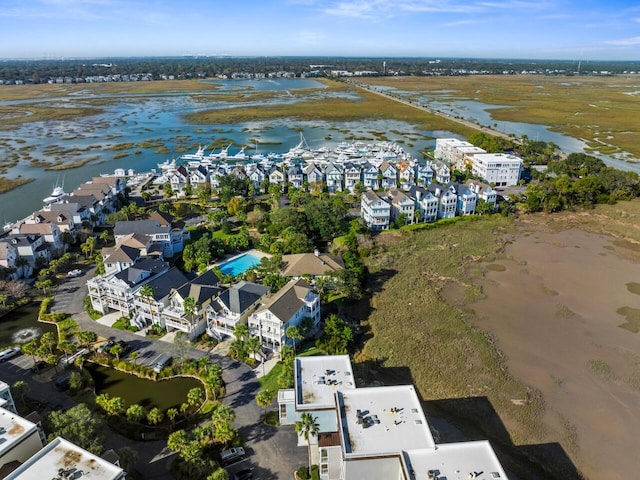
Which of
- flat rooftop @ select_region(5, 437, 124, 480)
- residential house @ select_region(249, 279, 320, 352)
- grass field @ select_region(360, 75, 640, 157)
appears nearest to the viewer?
flat rooftop @ select_region(5, 437, 124, 480)

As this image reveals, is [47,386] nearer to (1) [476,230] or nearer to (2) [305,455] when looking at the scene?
(2) [305,455]

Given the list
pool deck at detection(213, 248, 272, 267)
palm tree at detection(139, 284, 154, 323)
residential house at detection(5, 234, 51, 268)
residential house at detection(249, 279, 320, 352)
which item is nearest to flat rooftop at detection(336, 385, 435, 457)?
residential house at detection(249, 279, 320, 352)

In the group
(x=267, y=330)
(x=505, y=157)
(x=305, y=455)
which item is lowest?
(x=305, y=455)

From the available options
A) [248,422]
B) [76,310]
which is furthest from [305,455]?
[76,310]

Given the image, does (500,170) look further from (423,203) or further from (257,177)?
(257,177)

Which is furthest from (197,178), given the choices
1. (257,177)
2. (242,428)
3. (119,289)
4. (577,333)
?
(577,333)

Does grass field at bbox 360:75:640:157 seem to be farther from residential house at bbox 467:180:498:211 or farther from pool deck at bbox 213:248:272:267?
pool deck at bbox 213:248:272:267
